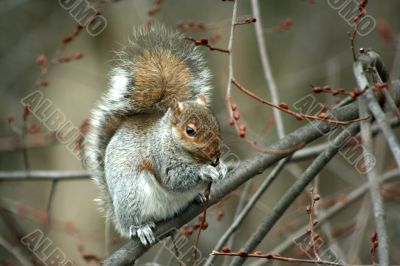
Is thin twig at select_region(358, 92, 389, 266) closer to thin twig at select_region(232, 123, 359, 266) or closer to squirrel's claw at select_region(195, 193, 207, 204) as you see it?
thin twig at select_region(232, 123, 359, 266)

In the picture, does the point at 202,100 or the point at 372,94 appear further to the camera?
the point at 202,100

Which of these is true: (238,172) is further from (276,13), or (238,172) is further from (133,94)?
(276,13)

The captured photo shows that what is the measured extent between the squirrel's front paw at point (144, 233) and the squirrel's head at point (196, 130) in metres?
0.41

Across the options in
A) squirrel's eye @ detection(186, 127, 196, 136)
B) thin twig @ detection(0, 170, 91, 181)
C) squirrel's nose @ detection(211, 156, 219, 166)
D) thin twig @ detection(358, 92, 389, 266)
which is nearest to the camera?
thin twig @ detection(358, 92, 389, 266)

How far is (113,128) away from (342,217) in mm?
3202

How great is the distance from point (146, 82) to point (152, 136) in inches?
13.3

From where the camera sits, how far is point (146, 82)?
3477mm

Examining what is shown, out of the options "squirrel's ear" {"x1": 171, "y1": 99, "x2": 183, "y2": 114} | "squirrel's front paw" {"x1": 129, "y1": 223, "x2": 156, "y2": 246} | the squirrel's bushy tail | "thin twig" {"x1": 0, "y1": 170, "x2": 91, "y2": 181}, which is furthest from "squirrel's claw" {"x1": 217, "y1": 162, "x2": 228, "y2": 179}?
"thin twig" {"x1": 0, "y1": 170, "x2": 91, "y2": 181}

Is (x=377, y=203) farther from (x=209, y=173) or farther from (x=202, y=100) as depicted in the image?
(x=202, y=100)

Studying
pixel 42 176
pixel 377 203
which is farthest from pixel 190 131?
pixel 42 176

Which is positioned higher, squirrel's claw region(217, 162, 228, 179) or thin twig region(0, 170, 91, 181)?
squirrel's claw region(217, 162, 228, 179)

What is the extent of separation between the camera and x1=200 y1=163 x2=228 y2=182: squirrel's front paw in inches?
113

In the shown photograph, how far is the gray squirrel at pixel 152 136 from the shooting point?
305 cm

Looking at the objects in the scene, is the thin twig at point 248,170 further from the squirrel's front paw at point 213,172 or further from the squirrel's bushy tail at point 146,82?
the squirrel's bushy tail at point 146,82
